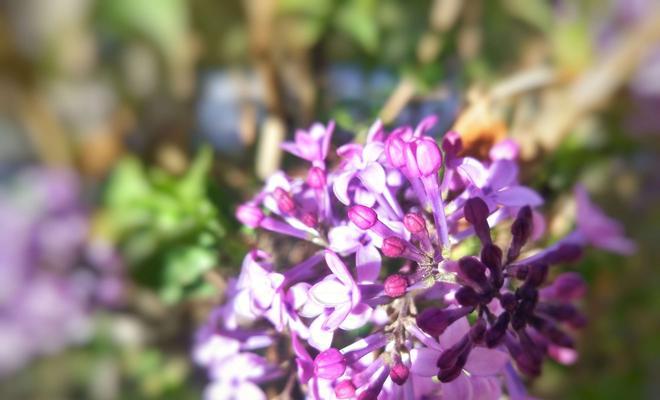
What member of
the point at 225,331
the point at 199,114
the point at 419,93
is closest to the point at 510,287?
the point at 225,331

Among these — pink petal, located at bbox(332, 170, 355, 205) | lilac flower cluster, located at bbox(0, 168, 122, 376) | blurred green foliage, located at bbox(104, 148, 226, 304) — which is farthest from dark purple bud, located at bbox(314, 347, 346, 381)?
lilac flower cluster, located at bbox(0, 168, 122, 376)

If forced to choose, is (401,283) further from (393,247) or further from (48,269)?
(48,269)

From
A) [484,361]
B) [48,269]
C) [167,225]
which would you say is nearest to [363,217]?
[484,361]

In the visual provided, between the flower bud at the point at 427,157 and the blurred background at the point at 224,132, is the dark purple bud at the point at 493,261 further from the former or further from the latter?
the blurred background at the point at 224,132

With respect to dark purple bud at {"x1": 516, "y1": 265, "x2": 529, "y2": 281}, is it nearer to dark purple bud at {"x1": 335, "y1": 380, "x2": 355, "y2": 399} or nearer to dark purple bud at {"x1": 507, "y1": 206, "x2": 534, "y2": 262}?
dark purple bud at {"x1": 507, "y1": 206, "x2": 534, "y2": 262}

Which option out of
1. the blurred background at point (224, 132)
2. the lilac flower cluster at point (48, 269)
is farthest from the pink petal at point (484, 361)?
the lilac flower cluster at point (48, 269)

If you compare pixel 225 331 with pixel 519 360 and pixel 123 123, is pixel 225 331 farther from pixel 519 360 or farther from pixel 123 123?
pixel 123 123
